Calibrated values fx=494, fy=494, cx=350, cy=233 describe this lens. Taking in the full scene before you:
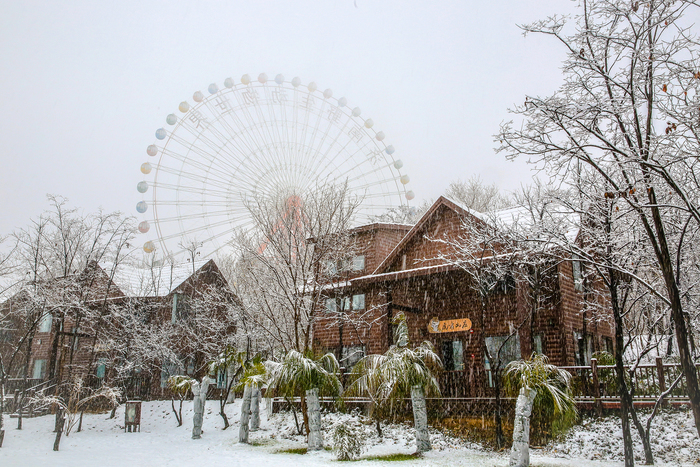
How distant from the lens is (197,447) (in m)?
15.3

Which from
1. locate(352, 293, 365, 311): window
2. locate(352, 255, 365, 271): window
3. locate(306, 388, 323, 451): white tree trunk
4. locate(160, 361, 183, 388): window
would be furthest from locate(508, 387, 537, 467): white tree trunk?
locate(160, 361, 183, 388): window

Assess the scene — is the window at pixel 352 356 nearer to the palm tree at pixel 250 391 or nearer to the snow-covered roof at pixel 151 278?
the palm tree at pixel 250 391

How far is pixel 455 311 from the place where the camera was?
17750mm

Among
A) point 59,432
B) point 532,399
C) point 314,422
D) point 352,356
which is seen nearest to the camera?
point 532,399

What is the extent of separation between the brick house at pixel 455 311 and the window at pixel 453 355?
0.04 meters

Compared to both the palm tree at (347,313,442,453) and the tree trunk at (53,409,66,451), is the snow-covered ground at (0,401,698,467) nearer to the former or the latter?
the tree trunk at (53,409,66,451)

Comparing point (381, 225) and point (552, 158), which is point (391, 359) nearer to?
point (552, 158)

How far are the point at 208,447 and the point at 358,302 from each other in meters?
8.63

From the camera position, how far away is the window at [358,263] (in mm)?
22064

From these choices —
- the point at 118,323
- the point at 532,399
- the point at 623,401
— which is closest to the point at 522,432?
the point at 532,399

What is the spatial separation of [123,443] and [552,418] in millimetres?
13606

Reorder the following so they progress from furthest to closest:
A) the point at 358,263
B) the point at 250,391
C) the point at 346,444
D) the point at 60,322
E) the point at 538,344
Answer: the point at 358,263
the point at 60,322
the point at 250,391
the point at 538,344
the point at 346,444

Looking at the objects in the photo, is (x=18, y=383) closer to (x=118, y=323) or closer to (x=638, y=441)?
(x=118, y=323)

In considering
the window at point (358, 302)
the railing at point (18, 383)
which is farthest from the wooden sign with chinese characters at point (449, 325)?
the railing at point (18, 383)
